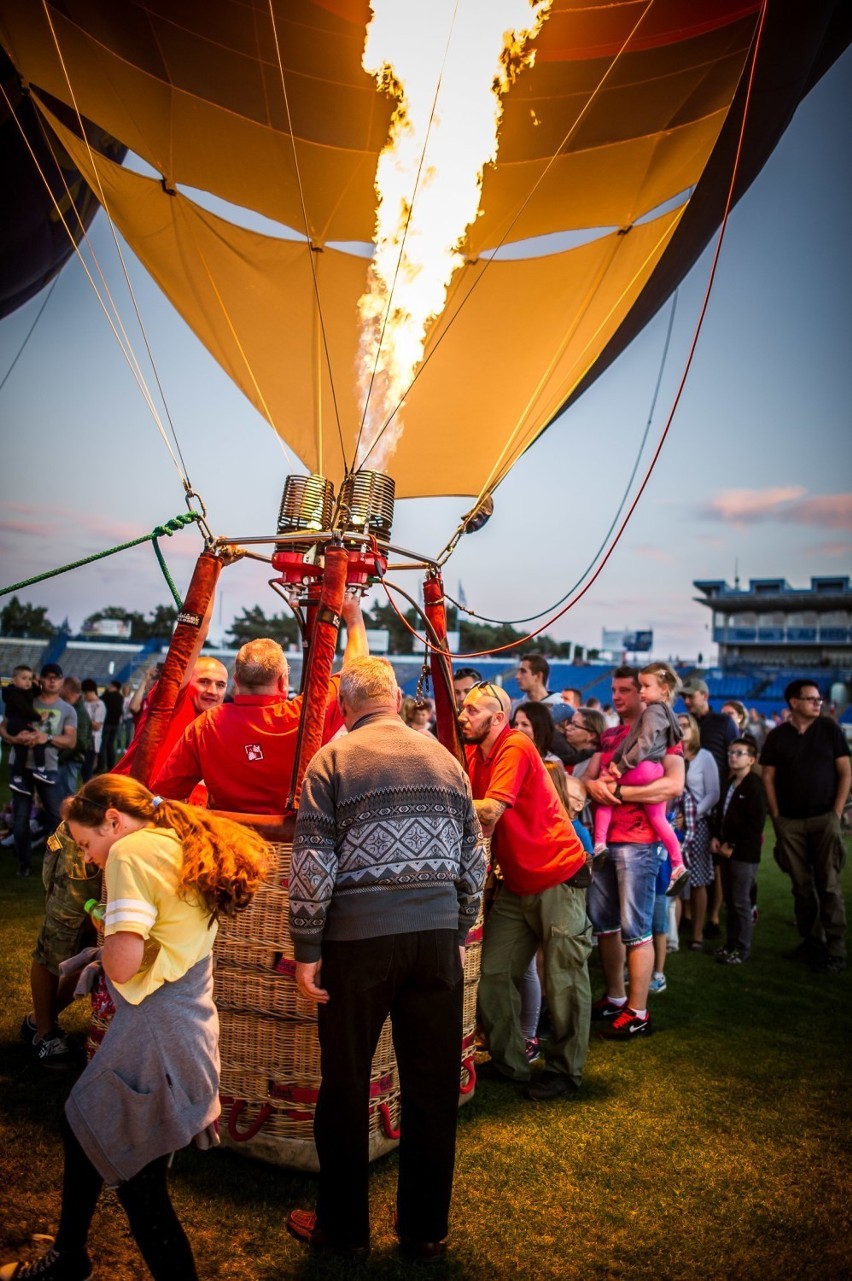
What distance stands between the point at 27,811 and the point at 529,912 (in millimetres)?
4613

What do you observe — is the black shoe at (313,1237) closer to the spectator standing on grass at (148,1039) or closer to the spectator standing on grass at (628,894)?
the spectator standing on grass at (148,1039)

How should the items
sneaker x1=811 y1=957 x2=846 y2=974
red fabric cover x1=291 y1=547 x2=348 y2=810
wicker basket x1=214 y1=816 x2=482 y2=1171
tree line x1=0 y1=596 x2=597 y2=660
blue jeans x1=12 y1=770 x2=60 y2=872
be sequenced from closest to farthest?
wicker basket x1=214 y1=816 x2=482 y2=1171 < red fabric cover x1=291 y1=547 x2=348 y2=810 < sneaker x1=811 y1=957 x2=846 y2=974 < blue jeans x1=12 y1=770 x2=60 y2=872 < tree line x1=0 y1=596 x2=597 y2=660

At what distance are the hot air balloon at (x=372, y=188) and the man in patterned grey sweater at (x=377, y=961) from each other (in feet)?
3.11

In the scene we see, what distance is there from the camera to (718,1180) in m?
2.77

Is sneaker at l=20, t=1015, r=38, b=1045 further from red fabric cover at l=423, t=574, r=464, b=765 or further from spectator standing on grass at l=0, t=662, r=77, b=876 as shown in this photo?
spectator standing on grass at l=0, t=662, r=77, b=876

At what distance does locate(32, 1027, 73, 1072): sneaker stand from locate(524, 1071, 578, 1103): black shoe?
172cm

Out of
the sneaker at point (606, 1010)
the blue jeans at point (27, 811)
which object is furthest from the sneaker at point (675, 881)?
the blue jeans at point (27, 811)

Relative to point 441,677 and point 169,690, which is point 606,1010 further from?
point 169,690

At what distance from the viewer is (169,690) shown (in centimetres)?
311

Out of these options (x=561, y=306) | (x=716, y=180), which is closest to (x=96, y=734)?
(x=561, y=306)

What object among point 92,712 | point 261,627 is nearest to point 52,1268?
point 92,712

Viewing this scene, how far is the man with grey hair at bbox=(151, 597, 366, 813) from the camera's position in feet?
9.52

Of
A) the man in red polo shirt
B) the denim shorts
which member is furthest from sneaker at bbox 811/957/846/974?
the man in red polo shirt

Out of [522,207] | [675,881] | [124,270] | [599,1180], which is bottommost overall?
[599,1180]
